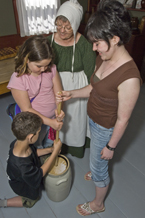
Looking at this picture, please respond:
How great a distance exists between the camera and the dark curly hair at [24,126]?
106cm

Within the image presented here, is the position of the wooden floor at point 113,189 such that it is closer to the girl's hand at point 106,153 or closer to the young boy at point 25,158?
the young boy at point 25,158

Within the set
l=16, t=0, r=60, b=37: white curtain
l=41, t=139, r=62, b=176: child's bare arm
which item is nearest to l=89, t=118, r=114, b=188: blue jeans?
l=41, t=139, r=62, b=176: child's bare arm

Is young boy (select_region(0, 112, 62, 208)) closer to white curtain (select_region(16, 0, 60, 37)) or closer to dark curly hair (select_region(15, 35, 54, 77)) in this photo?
dark curly hair (select_region(15, 35, 54, 77))

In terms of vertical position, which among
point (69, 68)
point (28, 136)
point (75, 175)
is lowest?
point (75, 175)

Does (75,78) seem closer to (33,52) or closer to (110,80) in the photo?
(33,52)

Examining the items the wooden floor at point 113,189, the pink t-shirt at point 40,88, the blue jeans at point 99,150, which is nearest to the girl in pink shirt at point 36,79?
the pink t-shirt at point 40,88

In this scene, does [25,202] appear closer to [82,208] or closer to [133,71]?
[82,208]

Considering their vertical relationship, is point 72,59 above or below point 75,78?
above

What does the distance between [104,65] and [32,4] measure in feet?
8.44

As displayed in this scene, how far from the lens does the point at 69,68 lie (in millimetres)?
1438

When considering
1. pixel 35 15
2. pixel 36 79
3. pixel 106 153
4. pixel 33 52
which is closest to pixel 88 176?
pixel 106 153

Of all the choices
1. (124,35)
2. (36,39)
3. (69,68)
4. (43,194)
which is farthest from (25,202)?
(124,35)

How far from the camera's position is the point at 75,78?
1490mm

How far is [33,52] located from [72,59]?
371 mm
